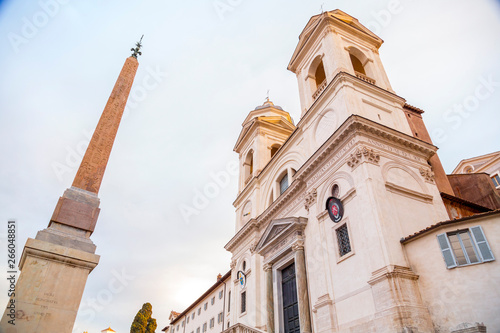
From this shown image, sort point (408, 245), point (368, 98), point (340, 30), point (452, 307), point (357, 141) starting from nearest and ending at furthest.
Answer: point (452, 307), point (408, 245), point (357, 141), point (368, 98), point (340, 30)

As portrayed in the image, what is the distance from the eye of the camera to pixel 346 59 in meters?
19.0

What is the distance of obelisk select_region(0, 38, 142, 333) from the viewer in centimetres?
579

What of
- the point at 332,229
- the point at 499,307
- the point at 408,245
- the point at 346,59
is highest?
the point at 346,59

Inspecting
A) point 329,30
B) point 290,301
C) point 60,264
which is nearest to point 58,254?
point 60,264

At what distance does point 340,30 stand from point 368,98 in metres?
6.29

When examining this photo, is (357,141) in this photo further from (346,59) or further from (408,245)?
(346,59)

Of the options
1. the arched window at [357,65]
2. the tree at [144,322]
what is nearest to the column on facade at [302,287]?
the arched window at [357,65]

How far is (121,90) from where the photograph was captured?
10.7 m

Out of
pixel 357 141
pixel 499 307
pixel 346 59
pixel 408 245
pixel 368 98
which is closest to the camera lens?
pixel 499 307

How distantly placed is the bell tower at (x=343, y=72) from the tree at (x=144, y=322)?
95.7ft

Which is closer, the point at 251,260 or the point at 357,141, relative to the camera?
the point at 357,141

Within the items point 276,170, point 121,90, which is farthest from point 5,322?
Answer: point 276,170

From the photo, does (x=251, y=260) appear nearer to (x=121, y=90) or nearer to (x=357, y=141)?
(x=357, y=141)

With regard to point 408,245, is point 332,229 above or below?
above
